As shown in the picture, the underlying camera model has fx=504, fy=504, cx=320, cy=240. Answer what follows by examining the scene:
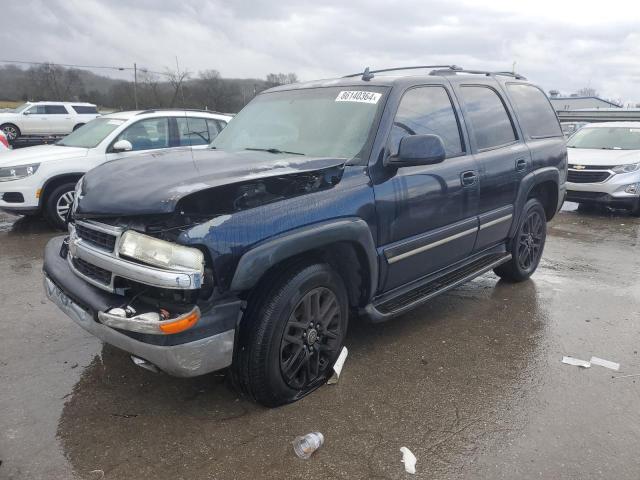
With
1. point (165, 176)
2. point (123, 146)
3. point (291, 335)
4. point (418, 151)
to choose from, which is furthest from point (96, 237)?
point (123, 146)

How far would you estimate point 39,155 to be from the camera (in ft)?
23.2

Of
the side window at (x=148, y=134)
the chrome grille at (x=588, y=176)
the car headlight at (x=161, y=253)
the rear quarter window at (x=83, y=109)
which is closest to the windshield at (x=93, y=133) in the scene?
the side window at (x=148, y=134)

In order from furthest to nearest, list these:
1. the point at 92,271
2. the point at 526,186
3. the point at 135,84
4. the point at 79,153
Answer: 1. the point at 135,84
2. the point at 79,153
3. the point at 526,186
4. the point at 92,271

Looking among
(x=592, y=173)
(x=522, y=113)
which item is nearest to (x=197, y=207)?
(x=522, y=113)

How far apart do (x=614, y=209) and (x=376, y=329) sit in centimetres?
854

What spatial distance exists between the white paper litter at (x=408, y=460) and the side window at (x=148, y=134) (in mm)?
6305

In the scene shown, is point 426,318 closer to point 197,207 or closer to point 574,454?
point 574,454

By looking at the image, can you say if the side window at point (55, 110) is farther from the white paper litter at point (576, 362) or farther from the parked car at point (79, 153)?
the white paper litter at point (576, 362)

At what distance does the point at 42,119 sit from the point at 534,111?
959 inches

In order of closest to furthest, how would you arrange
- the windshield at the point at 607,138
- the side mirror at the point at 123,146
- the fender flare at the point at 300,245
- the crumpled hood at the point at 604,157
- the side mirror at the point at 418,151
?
the fender flare at the point at 300,245 → the side mirror at the point at 418,151 → the side mirror at the point at 123,146 → the crumpled hood at the point at 604,157 → the windshield at the point at 607,138

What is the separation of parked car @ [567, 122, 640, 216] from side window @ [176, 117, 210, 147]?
6.80m

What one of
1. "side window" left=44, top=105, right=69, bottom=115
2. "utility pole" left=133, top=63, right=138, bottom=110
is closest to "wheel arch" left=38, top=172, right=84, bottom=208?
"side window" left=44, top=105, right=69, bottom=115

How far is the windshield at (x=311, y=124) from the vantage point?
3.40 m

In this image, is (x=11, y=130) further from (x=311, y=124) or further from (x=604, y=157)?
(x=311, y=124)
